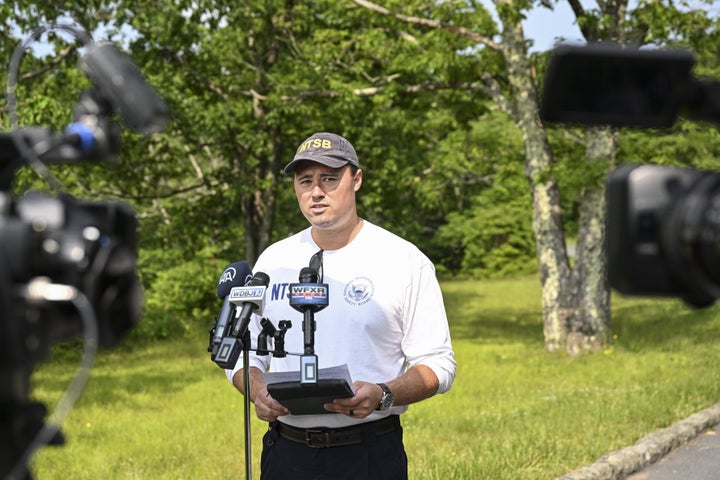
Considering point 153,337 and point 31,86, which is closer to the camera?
point 31,86

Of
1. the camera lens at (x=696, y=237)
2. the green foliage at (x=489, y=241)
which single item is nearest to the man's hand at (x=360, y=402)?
the camera lens at (x=696, y=237)

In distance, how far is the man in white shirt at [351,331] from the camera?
385 centimetres

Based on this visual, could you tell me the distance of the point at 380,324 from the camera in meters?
3.87

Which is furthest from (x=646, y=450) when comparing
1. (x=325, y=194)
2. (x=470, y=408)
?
(x=325, y=194)

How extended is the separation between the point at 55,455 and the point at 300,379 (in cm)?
642

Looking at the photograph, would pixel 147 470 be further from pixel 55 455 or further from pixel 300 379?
pixel 300 379

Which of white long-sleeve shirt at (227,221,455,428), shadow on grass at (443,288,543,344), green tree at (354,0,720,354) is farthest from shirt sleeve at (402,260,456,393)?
shadow on grass at (443,288,543,344)

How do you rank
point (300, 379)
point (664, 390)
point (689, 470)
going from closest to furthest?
point (300, 379), point (689, 470), point (664, 390)

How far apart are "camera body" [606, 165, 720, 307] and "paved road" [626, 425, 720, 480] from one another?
6.43 m

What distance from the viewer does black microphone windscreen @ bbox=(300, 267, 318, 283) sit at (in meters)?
3.55

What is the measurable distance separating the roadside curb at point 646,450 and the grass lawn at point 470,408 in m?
0.18

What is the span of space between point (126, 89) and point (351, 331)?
2.23m

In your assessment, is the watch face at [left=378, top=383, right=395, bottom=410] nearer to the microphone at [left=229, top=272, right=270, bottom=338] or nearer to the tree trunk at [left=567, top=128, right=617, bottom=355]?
the microphone at [left=229, top=272, right=270, bottom=338]

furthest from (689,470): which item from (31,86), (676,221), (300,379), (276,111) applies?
(31,86)
